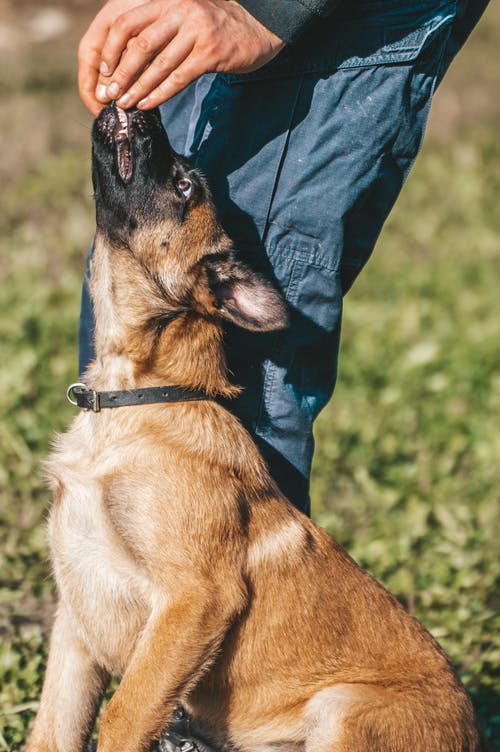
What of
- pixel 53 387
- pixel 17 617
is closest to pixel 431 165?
pixel 53 387

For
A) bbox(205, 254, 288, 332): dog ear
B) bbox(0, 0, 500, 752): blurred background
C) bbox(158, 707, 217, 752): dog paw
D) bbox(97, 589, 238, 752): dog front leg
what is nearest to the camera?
bbox(97, 589, 238, 752): dog front leg

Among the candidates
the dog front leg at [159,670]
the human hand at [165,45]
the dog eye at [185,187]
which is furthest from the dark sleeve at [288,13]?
the dog front leg at [159,670]

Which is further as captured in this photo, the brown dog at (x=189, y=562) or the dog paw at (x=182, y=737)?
the dog paw at (x=182, y=737)

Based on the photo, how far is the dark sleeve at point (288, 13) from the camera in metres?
2.74

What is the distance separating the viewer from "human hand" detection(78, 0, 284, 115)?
8.68 feet

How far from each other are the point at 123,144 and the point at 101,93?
0.89ft

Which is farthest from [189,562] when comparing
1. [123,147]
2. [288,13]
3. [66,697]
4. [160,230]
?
[288,13]

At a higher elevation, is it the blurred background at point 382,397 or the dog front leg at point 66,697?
the blurred background at point 382,397

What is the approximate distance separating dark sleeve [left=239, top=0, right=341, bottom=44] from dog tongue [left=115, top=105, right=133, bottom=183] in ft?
1.75

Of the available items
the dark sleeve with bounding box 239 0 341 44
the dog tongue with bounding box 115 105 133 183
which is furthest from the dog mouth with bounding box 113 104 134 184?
the dark sleeve with bounding box 239 0 341 44

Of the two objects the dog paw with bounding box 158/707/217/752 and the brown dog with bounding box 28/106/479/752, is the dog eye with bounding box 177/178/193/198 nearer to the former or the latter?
the brown dog with bounding box 28/106/479/752

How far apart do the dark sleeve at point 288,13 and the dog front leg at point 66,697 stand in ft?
6.60

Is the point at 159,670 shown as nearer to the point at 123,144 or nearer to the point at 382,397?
the point at 123,144

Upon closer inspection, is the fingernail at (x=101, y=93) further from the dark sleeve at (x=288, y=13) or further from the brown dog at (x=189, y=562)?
the dark sleeve at (x=288, y=13)
